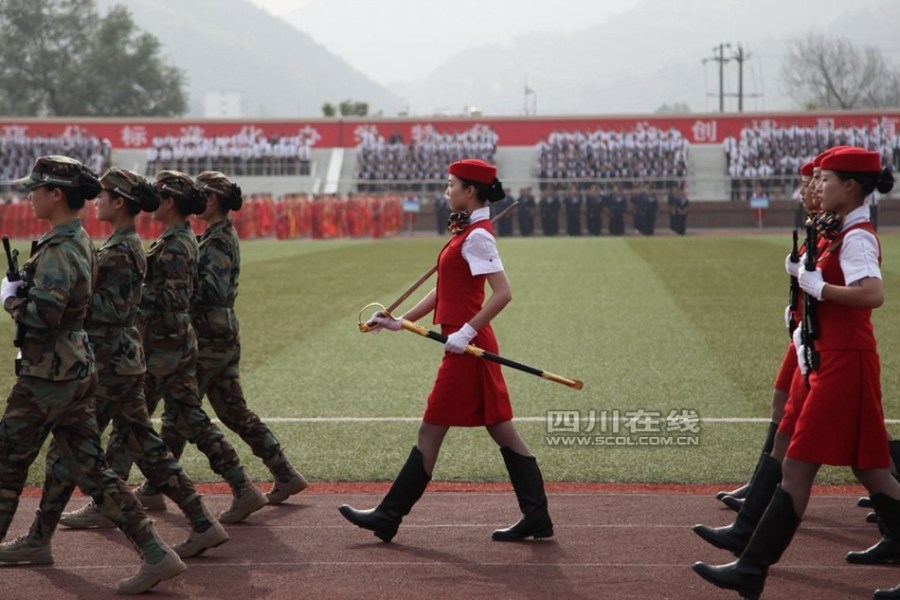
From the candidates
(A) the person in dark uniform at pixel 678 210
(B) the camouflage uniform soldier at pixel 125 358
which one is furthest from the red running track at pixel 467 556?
(A) the person in dark uniform at pixel 678 210

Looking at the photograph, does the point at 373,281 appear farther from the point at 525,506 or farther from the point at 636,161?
the point at 636,161

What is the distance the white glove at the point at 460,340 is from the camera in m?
6.65

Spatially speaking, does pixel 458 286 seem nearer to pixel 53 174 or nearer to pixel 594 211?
pixel 53 174

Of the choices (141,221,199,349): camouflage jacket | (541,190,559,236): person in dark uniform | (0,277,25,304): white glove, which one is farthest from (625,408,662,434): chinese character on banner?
(541,190,559,236): person in dark uniform

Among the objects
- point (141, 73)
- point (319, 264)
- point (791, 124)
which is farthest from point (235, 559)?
point (141, 73)

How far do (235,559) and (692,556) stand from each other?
2.27 meters

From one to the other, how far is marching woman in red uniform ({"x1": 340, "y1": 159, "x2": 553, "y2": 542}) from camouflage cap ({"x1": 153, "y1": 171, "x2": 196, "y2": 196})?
1.46m

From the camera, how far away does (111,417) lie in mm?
6617

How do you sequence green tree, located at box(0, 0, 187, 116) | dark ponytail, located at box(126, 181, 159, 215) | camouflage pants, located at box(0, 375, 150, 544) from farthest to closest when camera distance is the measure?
1. green tree, located at box(0, 0, 187, 116)
2. dark ponytail, located at box(126, 181, 159, 215)
3. camouflage pants, located at box(0, 375, 150, 544)

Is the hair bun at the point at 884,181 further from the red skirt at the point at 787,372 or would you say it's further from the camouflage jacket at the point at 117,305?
the camouflage jacket at the point at 117,305

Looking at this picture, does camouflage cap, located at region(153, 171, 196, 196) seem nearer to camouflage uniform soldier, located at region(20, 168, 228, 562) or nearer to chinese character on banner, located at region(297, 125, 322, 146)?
camouflage uniform soldier, located at region(20, 168, 228, 562)

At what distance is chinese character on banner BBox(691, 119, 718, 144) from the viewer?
5241 cm

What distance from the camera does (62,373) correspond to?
19.2 feet

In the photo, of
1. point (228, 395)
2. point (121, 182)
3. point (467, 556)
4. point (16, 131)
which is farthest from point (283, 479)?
point (16, 131)
